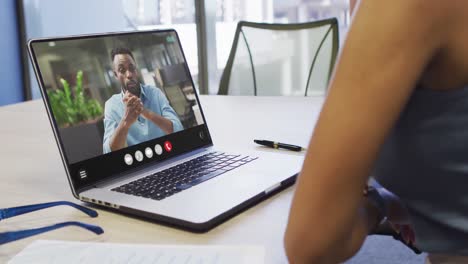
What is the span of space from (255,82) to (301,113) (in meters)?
0.77

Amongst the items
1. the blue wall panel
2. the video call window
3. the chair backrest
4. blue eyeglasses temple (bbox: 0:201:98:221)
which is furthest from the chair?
the blue wall panel

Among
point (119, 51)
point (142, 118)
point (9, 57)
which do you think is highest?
point (119, 51)

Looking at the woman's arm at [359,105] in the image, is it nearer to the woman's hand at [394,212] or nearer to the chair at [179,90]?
the woman's hand at [394,212]

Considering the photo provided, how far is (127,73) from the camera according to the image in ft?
3.34

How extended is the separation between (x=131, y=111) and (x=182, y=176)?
0.49 ft

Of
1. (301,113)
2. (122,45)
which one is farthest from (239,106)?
(122,45)

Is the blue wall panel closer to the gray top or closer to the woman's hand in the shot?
the woman's hand

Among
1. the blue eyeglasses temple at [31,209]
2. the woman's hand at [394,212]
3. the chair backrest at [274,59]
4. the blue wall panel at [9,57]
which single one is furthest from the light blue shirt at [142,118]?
the blue wall panel at [9,57]

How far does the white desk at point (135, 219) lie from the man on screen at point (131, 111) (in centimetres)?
13

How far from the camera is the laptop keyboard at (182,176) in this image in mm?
890

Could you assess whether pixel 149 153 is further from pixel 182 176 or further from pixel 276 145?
pixel 276 145

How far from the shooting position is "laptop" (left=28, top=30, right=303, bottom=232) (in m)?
0.85

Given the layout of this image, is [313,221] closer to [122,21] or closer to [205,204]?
[205,204]

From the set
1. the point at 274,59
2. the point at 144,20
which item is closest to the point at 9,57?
the point at 144,20
